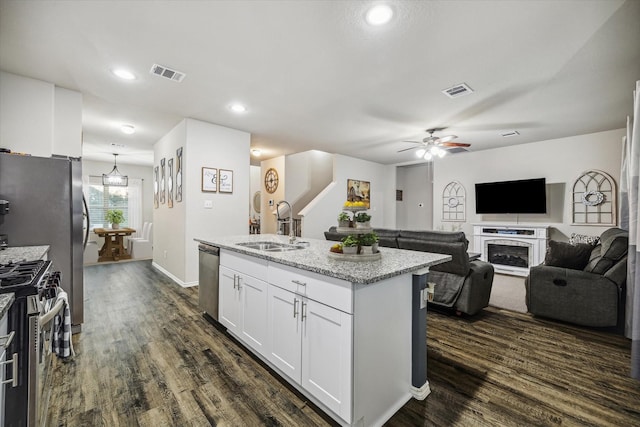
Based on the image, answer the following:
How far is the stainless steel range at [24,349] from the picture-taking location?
1.12 m

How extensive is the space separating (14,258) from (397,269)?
97.0 inches

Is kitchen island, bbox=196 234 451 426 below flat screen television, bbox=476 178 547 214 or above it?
below

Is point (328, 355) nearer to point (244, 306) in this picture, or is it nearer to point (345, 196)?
point (244, 306)

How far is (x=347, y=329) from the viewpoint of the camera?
147 cm

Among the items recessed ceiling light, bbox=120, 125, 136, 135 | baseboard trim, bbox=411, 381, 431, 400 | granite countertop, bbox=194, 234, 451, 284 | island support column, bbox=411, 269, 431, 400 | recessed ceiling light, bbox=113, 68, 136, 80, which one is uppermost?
recessed ceiling light, bbox=120, 125, 136, 135

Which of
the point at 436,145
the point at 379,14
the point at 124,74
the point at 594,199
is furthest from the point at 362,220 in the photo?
the point at 594,199

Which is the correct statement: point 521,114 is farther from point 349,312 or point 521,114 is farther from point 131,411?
point 131,411

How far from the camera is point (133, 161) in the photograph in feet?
26.9

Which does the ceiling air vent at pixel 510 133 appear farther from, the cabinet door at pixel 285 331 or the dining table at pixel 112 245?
the dining table at pixel 112 245

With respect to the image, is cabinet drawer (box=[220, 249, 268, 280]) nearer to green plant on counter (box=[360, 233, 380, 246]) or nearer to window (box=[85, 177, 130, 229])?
green plant on counter (box=[360, 233, 380, 246])

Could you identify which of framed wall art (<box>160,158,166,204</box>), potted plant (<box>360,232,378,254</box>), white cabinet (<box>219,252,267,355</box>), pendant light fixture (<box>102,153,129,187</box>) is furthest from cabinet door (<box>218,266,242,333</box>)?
pendant light fixture (<box>102,153,129,187</box>)

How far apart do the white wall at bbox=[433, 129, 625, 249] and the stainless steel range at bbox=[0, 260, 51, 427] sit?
731cm

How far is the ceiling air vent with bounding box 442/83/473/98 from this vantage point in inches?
127

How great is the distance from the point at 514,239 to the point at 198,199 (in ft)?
20.2
